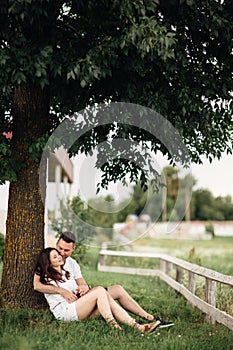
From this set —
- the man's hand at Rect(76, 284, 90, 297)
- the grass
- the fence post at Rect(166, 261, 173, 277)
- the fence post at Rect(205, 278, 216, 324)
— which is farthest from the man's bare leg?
the fence post at Rect(166, 261, 173, 277)

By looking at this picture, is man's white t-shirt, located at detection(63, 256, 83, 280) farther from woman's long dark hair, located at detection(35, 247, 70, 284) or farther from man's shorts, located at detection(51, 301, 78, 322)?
man's shorts, located at detection(51, 301, 78, 322)

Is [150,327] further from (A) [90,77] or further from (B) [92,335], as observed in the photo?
(A) [90,77]

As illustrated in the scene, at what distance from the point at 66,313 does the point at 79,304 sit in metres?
0.18

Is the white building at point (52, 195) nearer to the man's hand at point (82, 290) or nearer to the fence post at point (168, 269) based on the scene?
the fence post at point (168, 269)

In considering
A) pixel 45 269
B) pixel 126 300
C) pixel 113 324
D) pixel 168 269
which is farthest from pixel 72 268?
pixel 168 269

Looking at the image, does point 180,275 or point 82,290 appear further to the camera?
point 180,275

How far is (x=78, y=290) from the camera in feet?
27.3

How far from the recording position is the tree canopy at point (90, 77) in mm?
7641

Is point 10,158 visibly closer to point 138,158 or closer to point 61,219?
point 138,158

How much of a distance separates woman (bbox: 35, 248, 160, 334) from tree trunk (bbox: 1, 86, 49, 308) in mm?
723

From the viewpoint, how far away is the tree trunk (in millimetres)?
8719

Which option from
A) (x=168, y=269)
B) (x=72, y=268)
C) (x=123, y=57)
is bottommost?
(x=168, y=269)

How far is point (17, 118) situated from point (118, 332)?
3183 mm

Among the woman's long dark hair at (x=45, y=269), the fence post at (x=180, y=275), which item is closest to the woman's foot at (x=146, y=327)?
the woman's long dark hair at (x=45, y=269)
